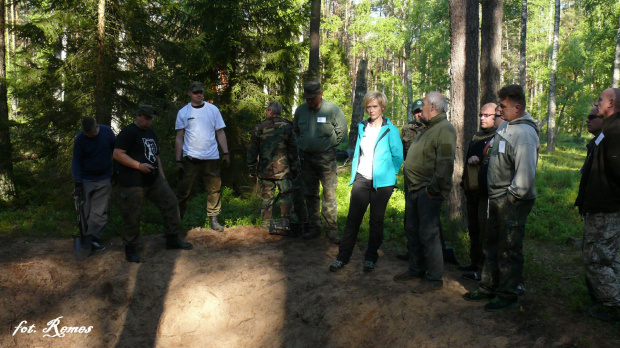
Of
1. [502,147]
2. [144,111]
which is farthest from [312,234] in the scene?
[502,147]

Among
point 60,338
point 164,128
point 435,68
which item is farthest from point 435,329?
point 435,68

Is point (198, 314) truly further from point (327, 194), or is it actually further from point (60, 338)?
point (327, 194)

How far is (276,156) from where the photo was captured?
7.77m

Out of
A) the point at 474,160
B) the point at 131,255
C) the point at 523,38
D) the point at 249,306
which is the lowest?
the point at 249,306

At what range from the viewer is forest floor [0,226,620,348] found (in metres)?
4.39

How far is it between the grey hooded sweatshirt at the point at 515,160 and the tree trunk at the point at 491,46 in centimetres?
608

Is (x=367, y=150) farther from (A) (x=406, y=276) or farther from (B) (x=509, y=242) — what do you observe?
(B) (x=509, y=242)

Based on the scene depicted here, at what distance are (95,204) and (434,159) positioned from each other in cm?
548

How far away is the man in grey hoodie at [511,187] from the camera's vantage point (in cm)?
444

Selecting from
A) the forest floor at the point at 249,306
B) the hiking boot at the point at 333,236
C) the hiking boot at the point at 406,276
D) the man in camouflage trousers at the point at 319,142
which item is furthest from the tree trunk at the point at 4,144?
the hiking boot at the point at 406,276

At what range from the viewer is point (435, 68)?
35.2 meters

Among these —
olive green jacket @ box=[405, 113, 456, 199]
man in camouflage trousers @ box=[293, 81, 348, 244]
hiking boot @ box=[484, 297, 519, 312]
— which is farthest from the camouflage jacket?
hiking boot @ box=[484, 297, 519, 312]

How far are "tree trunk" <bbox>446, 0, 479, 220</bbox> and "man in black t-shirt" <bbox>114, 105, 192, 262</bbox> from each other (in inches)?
230

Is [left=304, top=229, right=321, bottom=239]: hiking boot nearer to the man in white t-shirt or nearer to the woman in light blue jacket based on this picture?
the woman in light blue jacket
